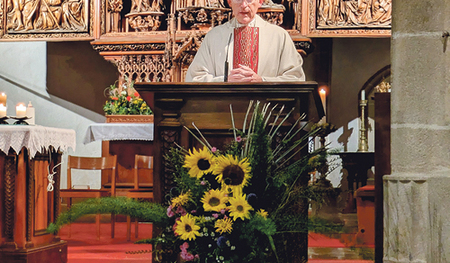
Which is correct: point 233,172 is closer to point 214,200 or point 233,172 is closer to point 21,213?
point 214,200

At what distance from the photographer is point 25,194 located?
431 cm

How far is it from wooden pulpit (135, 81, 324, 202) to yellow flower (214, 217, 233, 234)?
2.24 ft

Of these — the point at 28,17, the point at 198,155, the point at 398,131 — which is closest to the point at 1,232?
the point at 198,155

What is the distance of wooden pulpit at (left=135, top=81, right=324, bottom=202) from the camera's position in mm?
2938

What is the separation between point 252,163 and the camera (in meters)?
2.40

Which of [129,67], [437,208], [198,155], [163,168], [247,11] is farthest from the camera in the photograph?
[129,67]

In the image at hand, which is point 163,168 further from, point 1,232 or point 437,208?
point 1,232

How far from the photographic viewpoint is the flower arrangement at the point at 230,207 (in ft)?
7.59

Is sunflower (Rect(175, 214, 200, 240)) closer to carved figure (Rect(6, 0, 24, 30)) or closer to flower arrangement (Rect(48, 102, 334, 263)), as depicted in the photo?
flower arrangement (Rect(48, 102, 334, 263))

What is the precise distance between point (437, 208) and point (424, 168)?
0.18m

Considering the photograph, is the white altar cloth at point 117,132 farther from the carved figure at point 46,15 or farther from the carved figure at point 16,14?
the carved figure at point 16,14

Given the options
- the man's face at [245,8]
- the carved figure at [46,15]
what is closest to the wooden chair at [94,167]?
the carved figure at [46,15]

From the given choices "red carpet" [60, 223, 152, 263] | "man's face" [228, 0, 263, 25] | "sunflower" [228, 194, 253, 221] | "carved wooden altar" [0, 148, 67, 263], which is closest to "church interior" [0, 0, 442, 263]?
"carved wooden altar" [0, 148, 67, 263]

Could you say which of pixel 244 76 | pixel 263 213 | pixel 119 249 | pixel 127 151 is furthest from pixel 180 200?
pixel 127 151
